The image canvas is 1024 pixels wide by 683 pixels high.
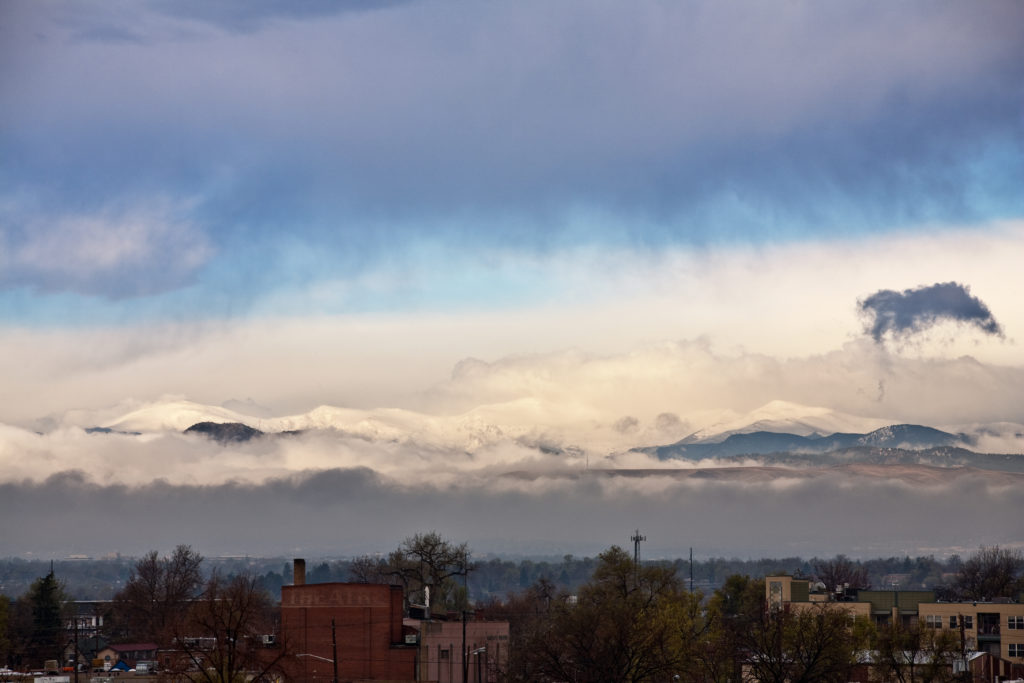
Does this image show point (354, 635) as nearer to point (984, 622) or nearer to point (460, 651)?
point (460, 651)

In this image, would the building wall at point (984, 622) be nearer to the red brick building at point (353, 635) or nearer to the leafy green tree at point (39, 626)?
the red brick building at point (353, 635)

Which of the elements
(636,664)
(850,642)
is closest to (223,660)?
(636,664)

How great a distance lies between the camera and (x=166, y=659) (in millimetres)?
110938

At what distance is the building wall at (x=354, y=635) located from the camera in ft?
372

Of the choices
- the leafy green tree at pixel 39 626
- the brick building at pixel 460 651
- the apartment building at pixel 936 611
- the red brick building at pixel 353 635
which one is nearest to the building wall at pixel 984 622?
the apartment building at pixel 936 611

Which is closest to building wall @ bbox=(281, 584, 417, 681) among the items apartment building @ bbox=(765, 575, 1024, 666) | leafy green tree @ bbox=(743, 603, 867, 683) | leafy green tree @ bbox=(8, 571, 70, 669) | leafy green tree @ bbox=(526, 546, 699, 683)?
leafy green tree @ bbox=(526, 546, 699, 683)

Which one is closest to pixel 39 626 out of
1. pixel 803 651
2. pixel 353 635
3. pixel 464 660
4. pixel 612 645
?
pixel 353 635

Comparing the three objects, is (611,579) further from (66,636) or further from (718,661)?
(66,636)

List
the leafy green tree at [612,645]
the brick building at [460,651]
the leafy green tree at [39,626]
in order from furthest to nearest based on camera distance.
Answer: the leafy green tree at [39,626] → the brick building at [460,651] → the leafy green tree at [612,645]

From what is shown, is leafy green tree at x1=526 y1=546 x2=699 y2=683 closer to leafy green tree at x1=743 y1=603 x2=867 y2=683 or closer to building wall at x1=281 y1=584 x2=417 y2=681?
leafy green tree at x1=743 y1=603 x2=867 y2=683

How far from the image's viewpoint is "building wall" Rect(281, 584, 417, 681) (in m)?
113

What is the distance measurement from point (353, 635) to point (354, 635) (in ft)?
0.28

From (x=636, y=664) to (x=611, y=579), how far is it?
44.8 m

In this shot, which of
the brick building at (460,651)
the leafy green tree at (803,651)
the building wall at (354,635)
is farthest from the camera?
the brick building at (460,651)
